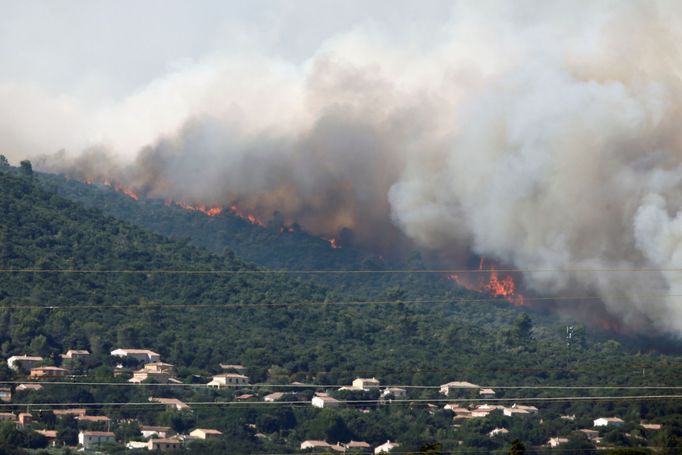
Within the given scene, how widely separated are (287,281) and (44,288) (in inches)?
950

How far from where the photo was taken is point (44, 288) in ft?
388

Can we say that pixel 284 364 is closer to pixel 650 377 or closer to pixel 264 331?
pixel 264 331

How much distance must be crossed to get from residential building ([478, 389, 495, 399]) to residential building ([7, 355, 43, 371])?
26539 mm

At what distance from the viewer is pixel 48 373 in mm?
106312

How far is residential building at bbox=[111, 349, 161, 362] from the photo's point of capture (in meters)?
113

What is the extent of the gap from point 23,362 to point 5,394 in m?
6.20

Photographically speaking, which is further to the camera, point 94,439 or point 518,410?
point 518,410

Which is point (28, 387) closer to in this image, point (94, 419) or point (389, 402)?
point (94, 419)

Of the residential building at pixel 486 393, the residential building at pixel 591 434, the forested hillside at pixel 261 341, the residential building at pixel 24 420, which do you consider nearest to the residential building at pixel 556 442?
the forested hillside at pixel 261 341

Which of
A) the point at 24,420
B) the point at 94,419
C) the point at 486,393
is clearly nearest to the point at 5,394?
the point at 94,419

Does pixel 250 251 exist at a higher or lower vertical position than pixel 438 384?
higher

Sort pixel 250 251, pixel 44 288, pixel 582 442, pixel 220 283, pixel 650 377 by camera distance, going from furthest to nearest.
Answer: pixel 250 251
pixel 220 283
pixel 44 288
pixel 650 377
pixel 582 442

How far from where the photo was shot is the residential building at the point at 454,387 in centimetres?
11606

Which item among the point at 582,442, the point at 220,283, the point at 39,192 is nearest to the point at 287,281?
the point at 220,283
